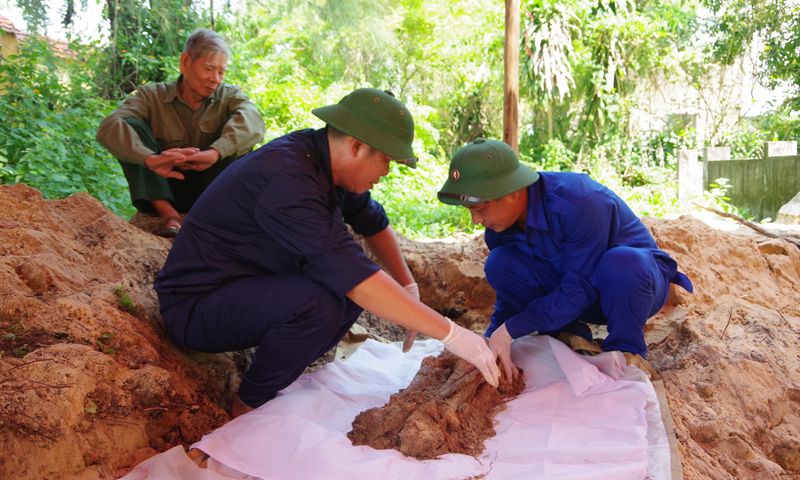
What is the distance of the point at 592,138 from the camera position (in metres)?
10.3

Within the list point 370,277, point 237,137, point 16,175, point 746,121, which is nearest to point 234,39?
point 16,175

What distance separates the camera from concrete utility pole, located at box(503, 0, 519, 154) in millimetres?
4828

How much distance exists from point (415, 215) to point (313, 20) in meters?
4.18

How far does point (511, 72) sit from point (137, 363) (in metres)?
4.32

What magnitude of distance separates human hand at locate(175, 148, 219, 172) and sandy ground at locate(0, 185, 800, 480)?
0.47 meters

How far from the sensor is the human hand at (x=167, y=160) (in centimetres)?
290

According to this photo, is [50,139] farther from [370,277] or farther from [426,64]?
[426,64]

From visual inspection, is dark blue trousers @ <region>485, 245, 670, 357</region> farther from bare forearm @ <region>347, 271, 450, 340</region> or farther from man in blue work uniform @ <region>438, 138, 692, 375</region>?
bare forearm @ <region>347, 271, 450, 340</region>

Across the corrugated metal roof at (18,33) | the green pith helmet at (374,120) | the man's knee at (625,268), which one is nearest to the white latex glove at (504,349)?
the man's knee at (625,268)

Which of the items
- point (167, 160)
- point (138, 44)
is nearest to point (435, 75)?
point (138, 44)

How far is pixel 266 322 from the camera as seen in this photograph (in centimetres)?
180

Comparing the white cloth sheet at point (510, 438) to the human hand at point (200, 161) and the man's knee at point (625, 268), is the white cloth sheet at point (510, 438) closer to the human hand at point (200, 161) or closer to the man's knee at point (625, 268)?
the man's knee at point (625, 268)

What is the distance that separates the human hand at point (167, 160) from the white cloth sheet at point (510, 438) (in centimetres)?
155

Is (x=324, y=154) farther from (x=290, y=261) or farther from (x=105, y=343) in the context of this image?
(x=105, y=343)
